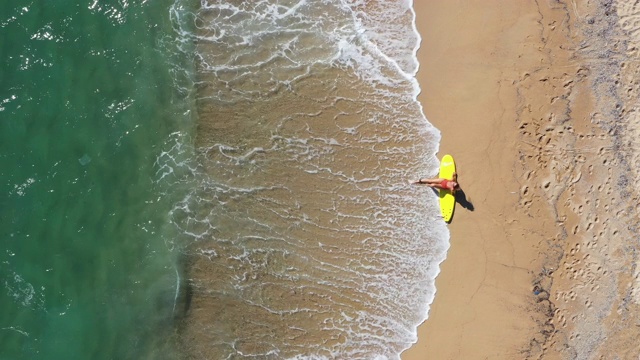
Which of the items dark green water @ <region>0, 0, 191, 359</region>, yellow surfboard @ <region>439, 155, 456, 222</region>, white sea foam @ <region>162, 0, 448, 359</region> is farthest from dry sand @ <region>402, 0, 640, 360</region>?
dark green water @ <region>0, 0, 191, 359</region>

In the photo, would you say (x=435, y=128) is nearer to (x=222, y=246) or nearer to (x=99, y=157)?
(x=222, y=246)

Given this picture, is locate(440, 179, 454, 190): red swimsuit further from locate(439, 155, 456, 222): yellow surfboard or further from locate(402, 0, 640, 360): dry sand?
locate(402, 0, 640, 360): dry sand

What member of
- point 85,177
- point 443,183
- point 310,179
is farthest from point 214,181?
point 443,183

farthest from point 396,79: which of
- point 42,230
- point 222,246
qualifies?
point 42,230

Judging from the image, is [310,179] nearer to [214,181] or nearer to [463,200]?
[214,181]

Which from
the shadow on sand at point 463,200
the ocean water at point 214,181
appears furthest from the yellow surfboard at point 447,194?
the ocean water at point 214,181

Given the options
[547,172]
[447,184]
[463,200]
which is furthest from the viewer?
[463,200]
